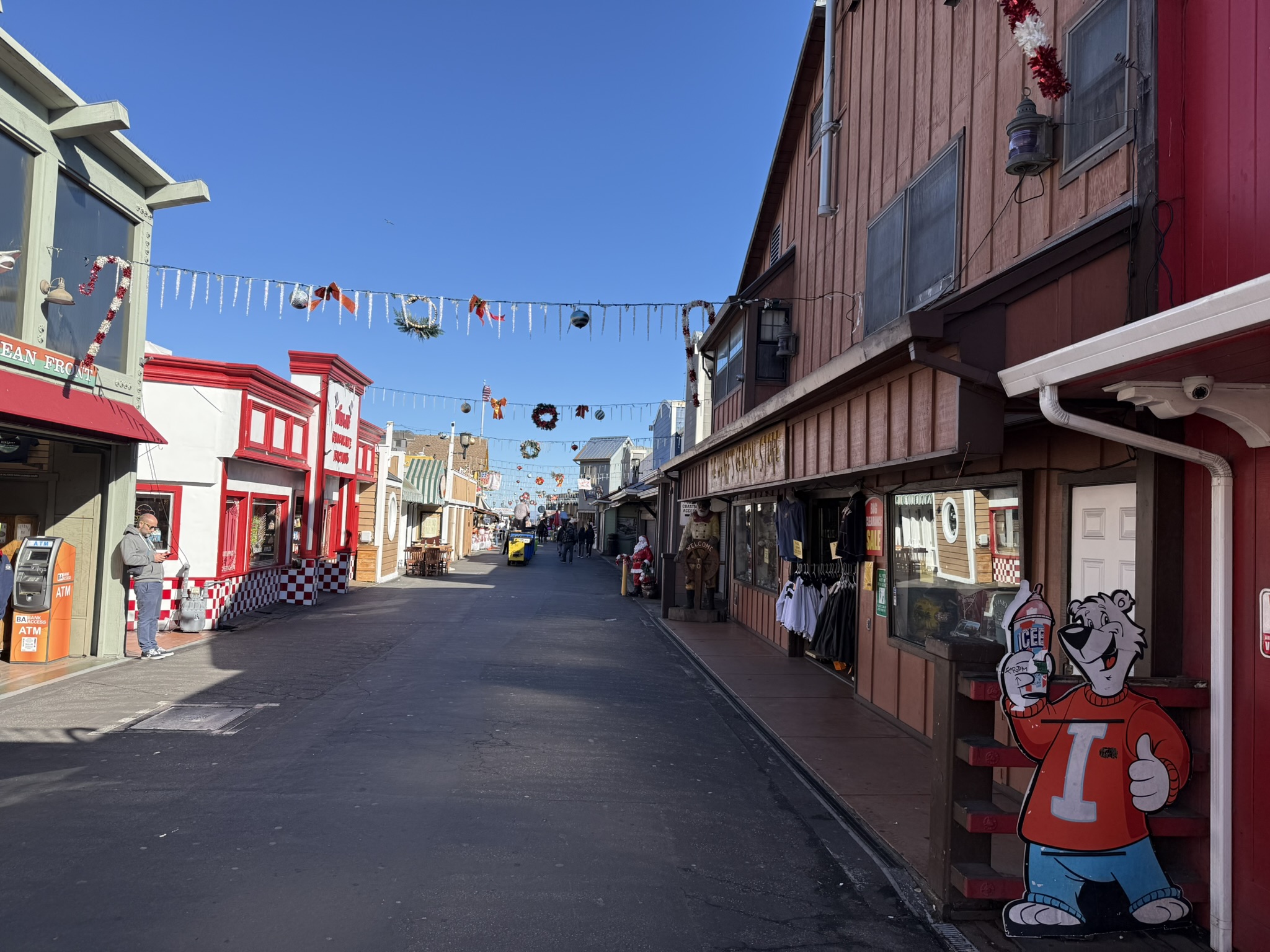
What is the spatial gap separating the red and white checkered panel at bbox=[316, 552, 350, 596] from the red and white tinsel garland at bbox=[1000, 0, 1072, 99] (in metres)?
18.2

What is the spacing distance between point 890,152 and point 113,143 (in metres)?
8.60

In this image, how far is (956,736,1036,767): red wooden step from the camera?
3.98m

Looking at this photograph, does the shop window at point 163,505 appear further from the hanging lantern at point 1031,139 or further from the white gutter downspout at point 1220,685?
the white gutter downspout at point 1220,685

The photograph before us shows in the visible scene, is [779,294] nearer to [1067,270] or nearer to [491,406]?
[1067,270]

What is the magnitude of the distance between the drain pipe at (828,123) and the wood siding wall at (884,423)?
3390mm

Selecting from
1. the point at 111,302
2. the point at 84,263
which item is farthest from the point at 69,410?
the point at 84,263

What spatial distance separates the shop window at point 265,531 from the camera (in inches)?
638

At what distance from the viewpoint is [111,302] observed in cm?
1009

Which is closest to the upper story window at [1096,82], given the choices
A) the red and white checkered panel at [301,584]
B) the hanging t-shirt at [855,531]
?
the hanging t-shirt at [855,531]

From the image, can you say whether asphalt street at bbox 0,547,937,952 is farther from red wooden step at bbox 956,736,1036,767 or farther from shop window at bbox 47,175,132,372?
shop window at bbox 47,175,132,372

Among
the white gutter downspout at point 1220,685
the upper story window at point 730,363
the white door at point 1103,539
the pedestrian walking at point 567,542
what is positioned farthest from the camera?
the pedestrian walking at point 567,542

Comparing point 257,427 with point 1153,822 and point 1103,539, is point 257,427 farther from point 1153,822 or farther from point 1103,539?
point 1153,822

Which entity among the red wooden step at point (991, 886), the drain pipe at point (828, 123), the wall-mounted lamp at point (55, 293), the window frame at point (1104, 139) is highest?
the drain pipe at point (828, 123)

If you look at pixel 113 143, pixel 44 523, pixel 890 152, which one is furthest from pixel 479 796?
pixel 113 143
